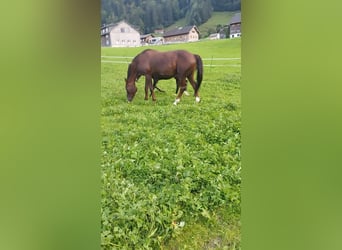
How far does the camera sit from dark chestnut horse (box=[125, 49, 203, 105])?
172 centimetres

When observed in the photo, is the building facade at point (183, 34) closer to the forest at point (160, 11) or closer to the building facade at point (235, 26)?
the forest at point (160, 11)

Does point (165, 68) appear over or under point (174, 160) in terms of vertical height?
over

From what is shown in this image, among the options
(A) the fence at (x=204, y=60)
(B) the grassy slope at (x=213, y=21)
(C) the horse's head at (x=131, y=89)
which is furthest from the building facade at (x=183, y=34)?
(C) the horse's head at (x=131, y=89)

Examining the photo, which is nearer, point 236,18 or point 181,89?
point 236,18

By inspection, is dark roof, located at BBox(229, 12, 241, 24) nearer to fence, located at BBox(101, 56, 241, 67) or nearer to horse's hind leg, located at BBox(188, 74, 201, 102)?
fence, located at BBox(101, 56, 241, 67)

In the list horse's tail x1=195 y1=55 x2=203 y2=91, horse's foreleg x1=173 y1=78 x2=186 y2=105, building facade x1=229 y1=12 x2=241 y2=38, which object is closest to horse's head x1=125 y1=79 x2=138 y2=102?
horse's foreleg x1=173 y1=78 x2=186 y2=105

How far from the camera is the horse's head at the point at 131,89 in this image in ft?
5.66

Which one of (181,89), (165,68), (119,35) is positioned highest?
(119,35)

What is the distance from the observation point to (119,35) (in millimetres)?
1657

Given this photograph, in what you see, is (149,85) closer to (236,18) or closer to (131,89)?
(131,89)

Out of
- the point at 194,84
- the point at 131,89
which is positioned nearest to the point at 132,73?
the point at 131,89

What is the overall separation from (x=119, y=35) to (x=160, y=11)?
0.82ft
